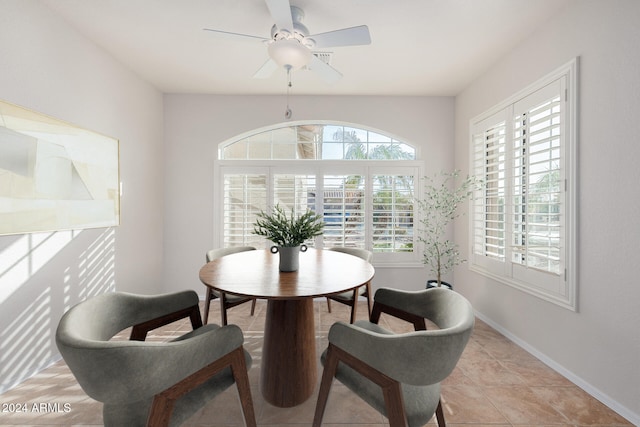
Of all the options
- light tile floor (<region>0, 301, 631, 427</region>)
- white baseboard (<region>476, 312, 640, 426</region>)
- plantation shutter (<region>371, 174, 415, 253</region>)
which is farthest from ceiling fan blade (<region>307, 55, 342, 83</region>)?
white baseboard (<region>476, 312, 640, 426</region>)

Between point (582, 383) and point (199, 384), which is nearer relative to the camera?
point (199, 384)

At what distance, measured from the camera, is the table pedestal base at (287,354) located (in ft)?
5.12

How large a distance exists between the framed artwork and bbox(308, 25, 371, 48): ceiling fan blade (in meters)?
1.98

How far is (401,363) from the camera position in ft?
3.25

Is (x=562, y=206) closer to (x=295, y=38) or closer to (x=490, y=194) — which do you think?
(x=490, y=194)

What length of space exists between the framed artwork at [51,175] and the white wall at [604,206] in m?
3.70

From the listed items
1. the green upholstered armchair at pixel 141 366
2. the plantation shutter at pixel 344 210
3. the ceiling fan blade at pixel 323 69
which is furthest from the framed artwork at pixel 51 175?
the plantation shutter at pixel 344 210

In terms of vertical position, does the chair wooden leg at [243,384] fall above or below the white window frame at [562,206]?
below

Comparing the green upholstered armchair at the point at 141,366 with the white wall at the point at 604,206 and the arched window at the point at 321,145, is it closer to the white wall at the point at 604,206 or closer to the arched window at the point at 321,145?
the white wall at the point at 604,206

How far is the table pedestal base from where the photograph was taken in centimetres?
156

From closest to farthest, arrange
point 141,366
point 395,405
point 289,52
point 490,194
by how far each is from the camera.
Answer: point 141,366 < point 395,405 < point 289,52 < point 490,194

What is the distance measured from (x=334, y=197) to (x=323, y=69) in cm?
167

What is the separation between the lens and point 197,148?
3.50 meters

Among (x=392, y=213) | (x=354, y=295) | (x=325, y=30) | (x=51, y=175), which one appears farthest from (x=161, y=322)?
(x=392, y=213)
